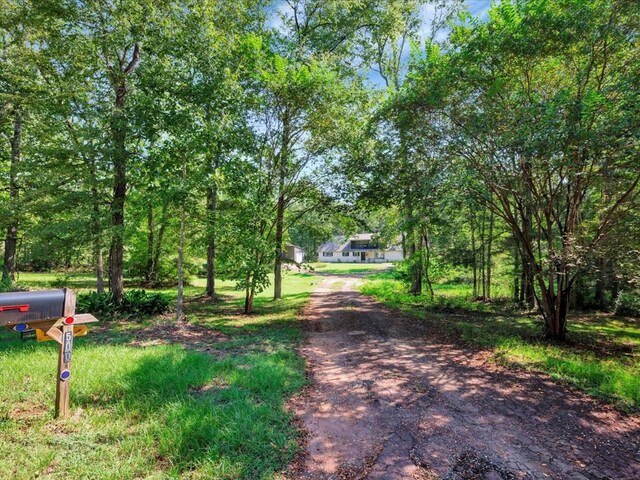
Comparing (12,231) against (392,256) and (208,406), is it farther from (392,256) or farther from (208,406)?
(392,256)

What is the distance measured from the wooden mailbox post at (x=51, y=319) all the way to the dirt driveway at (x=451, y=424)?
2721 mm

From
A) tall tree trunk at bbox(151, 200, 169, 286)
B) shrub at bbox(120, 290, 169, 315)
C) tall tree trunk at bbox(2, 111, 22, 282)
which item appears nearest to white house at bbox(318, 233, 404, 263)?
tall tree trunk at bbox(151, 200, 169, 286)

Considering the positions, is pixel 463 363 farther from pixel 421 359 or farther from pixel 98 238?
pixel 98 238

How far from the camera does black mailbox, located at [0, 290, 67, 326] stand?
3010 millimetres

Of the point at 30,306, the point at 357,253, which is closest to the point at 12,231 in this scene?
the point at 30,306

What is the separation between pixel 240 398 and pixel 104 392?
1.82 meters

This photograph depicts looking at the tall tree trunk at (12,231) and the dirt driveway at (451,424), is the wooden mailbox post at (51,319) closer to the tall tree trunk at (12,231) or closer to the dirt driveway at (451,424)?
the dirt driveway at (451,424)

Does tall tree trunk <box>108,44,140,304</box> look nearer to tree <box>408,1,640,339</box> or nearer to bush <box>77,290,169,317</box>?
bush <box>77,290,169,317</box>

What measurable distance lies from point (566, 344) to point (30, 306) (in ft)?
32.9

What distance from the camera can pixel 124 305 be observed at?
1002cm

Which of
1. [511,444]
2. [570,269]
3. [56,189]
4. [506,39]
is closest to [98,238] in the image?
[56,189]

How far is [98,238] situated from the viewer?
963cm

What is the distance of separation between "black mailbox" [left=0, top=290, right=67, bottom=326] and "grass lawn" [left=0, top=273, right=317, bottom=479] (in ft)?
3.88

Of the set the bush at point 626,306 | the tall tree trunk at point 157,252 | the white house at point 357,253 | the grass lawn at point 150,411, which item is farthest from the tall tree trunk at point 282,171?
the white house at point 357,253
